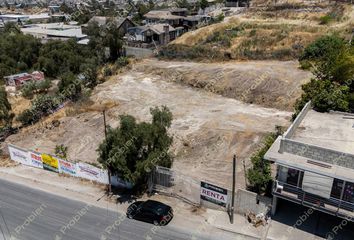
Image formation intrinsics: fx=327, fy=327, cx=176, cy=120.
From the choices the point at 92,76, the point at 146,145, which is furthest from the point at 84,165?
the point at 92,76

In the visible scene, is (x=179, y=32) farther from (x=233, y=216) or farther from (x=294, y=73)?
(x=233, y=216)

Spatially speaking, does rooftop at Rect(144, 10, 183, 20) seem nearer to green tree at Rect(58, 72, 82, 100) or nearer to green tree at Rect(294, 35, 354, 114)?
green tree at Rect(58, 72, 82, 100)

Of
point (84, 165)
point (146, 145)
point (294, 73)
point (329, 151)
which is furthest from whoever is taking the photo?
point (294, 73)

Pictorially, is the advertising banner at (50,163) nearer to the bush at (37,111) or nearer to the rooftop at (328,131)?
the bush at (37,111)

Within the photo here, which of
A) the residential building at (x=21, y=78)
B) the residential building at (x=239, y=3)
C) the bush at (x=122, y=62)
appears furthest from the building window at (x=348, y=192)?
the residential building at (x=239, y=3)

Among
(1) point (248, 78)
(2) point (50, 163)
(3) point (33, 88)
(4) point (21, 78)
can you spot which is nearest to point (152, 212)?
(2) point (50, 163)

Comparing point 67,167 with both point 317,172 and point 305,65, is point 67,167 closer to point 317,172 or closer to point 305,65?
point 317,172
